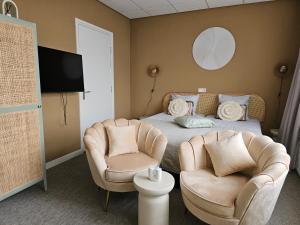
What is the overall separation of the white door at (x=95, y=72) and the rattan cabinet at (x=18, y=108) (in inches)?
49.6

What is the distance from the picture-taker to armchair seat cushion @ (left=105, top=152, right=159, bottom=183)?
1.87m

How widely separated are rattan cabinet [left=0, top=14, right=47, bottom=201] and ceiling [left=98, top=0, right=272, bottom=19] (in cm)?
209

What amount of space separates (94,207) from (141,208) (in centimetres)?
61

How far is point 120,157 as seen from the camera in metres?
2.17

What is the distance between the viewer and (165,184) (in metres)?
1.62

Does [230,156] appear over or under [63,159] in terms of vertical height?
over

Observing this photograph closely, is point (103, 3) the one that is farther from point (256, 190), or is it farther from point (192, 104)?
point (256, 190)

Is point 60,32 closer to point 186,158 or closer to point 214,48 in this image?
point 186,158

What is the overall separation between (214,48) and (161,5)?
49.7 inches

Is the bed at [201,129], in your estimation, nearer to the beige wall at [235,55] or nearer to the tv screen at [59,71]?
the beige wall at [235,55]

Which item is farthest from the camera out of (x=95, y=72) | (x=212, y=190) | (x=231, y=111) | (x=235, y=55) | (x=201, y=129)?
(x=235, y=55)

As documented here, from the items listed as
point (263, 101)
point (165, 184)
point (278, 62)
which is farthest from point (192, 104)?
point (165, 184)

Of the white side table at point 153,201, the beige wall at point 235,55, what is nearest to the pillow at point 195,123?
the white side table at point 153,201

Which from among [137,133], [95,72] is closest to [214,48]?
[95,72]
